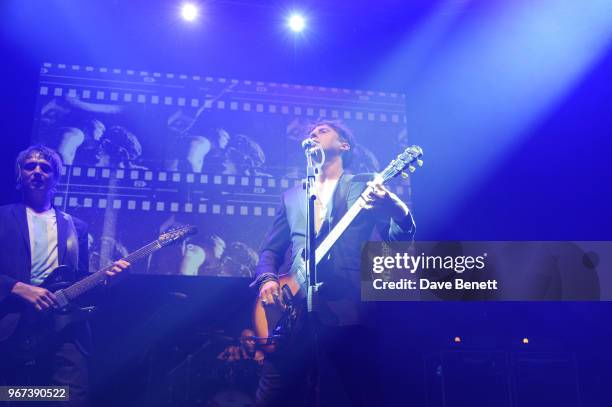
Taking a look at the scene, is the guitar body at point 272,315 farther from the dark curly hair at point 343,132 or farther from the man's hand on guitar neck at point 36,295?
the man's hand on guitar neck at point 36,295

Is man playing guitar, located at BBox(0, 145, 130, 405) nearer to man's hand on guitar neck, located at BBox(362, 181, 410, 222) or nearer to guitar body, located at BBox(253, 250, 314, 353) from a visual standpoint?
guitar body, located at BBox(253, 250, 314, 353)

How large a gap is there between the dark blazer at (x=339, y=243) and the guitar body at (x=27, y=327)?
1.39 m

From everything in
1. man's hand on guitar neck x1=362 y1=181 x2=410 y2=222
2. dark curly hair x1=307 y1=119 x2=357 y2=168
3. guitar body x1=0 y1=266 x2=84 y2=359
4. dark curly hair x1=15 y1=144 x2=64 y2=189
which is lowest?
guitar body x1=0 y1=266 x2=84 y2=359

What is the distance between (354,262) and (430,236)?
95 cm

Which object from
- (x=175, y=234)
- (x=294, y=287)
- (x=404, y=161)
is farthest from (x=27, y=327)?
(x=404, y=161)

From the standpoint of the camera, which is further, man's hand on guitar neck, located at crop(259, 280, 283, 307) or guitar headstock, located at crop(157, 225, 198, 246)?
guitar headstock, located at crop(157, 225, 198, 246)

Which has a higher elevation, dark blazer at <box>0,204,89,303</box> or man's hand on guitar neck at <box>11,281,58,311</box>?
dark blazer at <box>0,204,89,303</box>

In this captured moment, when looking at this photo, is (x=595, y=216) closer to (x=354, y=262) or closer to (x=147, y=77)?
(x=354, y=262)

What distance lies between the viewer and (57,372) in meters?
3.49

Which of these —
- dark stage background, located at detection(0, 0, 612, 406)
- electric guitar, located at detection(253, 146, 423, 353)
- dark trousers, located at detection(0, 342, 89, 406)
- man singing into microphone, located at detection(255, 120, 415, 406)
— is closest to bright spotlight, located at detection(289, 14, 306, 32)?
dark stage background, located at detection(0, 0, 612, 406)

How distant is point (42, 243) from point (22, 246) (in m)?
0.13

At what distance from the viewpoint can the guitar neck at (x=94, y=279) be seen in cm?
355

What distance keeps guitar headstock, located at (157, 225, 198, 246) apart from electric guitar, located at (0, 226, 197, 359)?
1.61 ft

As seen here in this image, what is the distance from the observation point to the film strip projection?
13.1 ft
